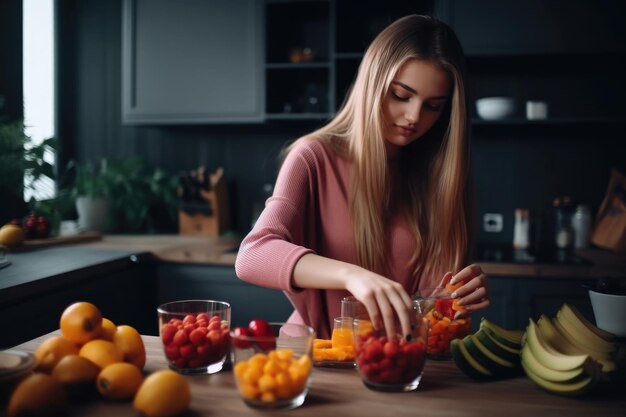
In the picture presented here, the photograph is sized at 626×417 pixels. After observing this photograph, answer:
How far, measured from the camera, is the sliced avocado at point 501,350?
922 mm

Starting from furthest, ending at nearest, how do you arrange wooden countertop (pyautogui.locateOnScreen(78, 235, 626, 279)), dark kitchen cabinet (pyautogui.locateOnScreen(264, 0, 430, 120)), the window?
the window
dark kitchen cabinet (pyautogui.locateOnScreen(264, 0, 430, 120))
wooden countertop (pyautogui.locateOnScreen(78, 235, 626, 279))

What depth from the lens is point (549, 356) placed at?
86cm

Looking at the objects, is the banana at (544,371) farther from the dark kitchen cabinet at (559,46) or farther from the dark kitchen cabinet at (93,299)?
the dark kitchen cabinet at (559,46)

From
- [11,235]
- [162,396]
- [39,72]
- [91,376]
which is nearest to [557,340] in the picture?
[162,396]

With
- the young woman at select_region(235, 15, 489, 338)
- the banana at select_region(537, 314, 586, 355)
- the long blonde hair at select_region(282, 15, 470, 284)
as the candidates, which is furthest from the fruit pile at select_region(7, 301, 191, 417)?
the long blonde hair at select_region(282, 15, 470, 284)

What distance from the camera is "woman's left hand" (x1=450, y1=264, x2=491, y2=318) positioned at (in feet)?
3.48

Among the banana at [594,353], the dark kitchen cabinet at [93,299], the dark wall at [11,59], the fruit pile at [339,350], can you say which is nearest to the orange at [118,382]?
the fruit pile at [339,350]

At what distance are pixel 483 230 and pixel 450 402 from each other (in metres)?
2.17

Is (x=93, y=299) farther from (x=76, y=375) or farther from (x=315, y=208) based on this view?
(x=76, y=375)

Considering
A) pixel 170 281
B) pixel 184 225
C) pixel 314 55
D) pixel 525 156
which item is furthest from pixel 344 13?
pixel 170 281

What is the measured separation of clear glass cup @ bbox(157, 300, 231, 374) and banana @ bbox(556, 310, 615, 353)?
22.7 inches

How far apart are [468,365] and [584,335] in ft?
0.66

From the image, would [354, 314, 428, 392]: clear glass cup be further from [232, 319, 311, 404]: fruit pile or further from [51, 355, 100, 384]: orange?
[51, 355, 100, 384]: orange

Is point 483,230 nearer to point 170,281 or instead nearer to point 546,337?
point 170,281
